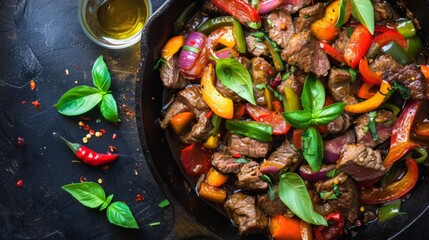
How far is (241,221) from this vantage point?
4023 millimetres

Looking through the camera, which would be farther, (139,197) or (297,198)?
(139,197)

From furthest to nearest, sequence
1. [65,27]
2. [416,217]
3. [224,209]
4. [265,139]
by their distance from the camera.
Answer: [65,27]
[224,209]
[265,139]
[416,217]

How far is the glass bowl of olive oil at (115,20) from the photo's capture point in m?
4.48

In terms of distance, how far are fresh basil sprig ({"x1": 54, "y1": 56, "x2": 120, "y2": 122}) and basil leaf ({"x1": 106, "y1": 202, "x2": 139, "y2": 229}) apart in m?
0.66

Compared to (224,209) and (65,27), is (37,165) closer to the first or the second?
(65,27)

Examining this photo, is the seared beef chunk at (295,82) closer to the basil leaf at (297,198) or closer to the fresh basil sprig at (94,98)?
the basil leaf at (297,198)

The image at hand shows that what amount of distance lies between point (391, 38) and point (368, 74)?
0.34 meters

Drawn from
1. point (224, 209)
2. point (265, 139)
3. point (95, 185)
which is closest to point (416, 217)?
point (265, 139)

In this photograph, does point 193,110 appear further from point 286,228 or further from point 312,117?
point 286,228

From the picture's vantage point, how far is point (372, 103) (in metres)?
3.85

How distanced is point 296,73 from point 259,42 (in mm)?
324

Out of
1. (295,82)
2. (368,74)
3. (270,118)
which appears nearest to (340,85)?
(368,74)

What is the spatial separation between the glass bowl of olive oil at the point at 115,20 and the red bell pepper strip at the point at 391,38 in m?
1.67

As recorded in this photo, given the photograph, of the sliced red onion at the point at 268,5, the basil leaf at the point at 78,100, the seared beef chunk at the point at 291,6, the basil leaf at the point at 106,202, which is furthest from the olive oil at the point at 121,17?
the basil leaf at the point at 106,202
